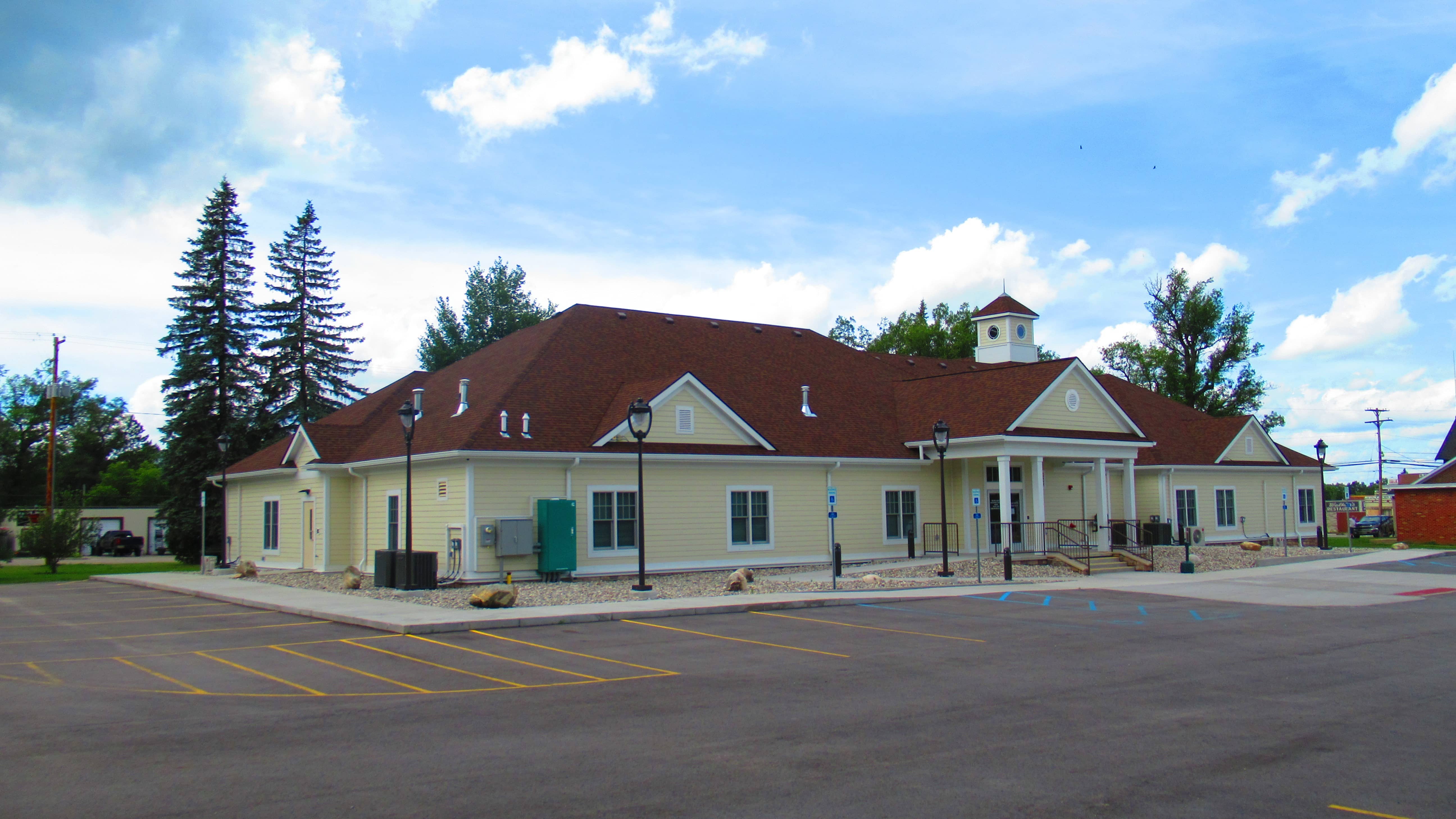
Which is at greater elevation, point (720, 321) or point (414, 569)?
point (720, 321)

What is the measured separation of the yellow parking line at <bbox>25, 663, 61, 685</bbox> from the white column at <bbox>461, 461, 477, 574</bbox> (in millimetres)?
10682

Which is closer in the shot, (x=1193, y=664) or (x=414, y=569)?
(x=1193, y=664)

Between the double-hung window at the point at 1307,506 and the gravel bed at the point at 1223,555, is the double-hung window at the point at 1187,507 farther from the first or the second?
the double-hung window at the point at 1307,506

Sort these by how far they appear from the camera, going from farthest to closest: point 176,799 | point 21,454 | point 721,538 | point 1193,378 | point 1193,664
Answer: point 21,454
point 1193,378
point 721,538
point 1193,664
point 176,799

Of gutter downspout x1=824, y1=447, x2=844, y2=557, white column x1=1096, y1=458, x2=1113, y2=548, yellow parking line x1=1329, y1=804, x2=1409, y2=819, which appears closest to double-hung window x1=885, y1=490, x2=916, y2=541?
gutter downspout x1=824, y1=447, x2=844, y2=557

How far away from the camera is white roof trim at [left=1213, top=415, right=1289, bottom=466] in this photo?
41.8 m

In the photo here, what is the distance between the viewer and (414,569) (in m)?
23.3

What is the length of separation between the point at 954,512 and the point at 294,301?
3576 centimetres

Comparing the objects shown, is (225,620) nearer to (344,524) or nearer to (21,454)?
(344,524)

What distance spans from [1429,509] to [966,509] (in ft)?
104

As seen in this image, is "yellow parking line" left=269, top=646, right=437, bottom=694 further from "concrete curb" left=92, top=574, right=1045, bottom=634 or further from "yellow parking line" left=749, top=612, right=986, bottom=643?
"yellow parking line" left=749, top=612, right=986, bottom=643

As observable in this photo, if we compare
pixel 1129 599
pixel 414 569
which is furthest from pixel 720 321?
pixel 1129 599

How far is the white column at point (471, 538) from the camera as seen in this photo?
24.6 meters

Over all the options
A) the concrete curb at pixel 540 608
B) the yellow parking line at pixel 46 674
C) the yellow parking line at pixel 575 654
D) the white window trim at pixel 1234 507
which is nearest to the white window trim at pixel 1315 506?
the white window trim at pixel 1234 507
